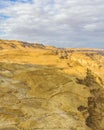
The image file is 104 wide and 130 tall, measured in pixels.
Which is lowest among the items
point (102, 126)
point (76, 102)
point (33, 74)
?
point (102, 126)

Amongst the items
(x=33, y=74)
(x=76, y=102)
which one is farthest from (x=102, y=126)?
(x=33, y=74)

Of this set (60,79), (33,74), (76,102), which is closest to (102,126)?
(76,102)

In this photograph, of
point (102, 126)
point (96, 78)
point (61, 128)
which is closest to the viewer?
point (61, 128)

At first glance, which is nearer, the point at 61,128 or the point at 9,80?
the point at 61,128

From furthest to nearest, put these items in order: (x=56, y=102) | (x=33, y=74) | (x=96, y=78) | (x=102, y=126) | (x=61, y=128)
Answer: (x=96, y=78)
(x=33, y=74)
(x=102, y=126)
(x=56, y=102)
(x=61, y=128)

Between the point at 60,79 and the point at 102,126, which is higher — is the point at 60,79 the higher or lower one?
the higher one

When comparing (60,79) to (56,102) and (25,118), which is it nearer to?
(56,102)
